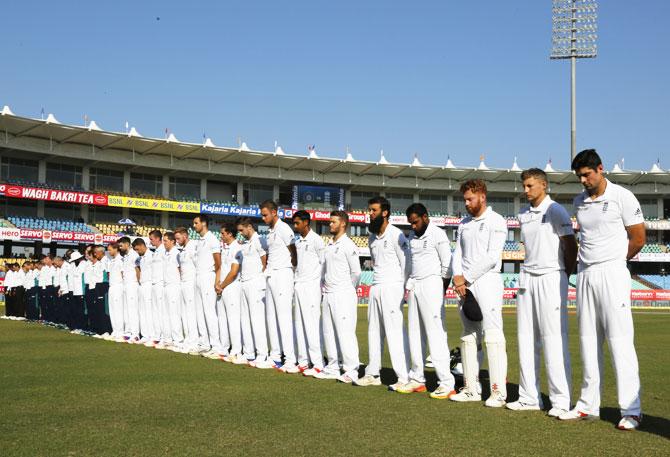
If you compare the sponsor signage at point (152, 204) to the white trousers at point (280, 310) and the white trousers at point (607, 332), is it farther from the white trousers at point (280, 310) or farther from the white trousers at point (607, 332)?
the white trousers at point (607, 332)

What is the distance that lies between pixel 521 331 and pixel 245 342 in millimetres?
5153

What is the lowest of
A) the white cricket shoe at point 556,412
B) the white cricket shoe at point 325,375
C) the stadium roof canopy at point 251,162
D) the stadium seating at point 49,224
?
the white cricket shoe at point 325,375

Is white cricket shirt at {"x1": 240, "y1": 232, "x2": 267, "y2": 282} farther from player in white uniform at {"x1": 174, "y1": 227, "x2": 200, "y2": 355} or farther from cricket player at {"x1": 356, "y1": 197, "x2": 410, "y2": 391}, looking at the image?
cricket player at {"x1": 356, "y1": 197, "x2": 410, "y2": 391}

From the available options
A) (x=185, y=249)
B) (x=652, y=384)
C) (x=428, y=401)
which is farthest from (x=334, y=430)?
(x=185, y=249)

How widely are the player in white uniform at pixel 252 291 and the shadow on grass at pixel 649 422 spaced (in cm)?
528

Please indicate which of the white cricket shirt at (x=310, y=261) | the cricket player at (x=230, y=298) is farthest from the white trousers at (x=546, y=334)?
the cricket player at (x=230, y=298)

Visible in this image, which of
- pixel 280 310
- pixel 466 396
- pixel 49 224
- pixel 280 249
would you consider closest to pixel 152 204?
pixel 49 224

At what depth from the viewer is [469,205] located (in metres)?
7.02

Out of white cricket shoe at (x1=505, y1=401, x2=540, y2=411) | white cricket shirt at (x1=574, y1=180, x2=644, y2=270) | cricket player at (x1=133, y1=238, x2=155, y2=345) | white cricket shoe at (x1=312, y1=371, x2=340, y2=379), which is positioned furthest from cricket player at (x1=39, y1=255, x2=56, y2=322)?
white cricket shirt at (x1=574, y1=180, x2=644, y2=270)

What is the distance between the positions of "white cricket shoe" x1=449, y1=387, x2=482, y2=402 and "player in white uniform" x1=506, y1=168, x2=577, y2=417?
53cm

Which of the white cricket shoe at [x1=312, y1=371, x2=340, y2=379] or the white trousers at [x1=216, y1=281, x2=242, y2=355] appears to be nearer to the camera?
the white cricket shoe at [x1=312, y1=371, x2=340, y2=379]

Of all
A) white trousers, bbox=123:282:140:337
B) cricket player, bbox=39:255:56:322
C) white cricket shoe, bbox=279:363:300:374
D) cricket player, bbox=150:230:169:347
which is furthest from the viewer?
cricket player, bbox=39:255:56:322

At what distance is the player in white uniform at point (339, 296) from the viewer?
8.52m

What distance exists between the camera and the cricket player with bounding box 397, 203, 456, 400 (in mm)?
7410
